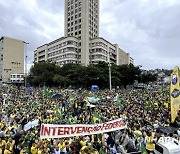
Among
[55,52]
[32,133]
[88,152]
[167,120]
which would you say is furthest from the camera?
[55,52]

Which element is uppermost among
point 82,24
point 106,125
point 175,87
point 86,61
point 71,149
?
point 82,24

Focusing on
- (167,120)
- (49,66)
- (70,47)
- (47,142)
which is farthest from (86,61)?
(47,142)

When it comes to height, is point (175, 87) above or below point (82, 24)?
below

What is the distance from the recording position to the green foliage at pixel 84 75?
5178 centimetres

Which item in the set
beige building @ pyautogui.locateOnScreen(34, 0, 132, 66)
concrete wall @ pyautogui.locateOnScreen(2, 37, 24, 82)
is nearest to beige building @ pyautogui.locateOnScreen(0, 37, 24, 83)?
concrete wall @ pyautogui.locateOnScreen(2, 37, 24, 82)

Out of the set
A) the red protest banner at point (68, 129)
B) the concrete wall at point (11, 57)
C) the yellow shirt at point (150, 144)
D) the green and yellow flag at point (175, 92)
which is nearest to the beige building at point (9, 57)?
the concrete wall at point (11, 57)

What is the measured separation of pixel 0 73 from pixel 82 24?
158 ft

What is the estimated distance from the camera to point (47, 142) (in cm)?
1050

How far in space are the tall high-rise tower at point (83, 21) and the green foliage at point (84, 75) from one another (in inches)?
818

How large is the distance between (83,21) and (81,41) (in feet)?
23.7

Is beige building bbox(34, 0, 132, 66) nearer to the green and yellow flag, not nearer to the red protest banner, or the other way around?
the green and yellow flag

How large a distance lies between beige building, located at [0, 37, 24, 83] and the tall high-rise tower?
29521mm

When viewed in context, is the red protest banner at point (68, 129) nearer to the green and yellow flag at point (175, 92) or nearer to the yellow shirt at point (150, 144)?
the yellow shirt at point (150, 144)

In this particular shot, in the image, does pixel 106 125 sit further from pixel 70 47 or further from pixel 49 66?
pixel 70 47
